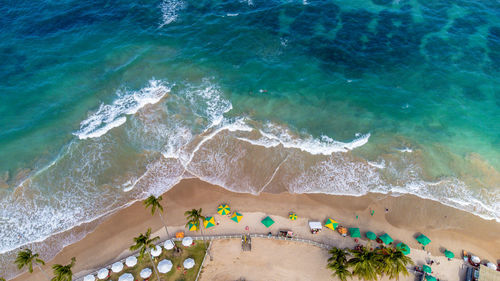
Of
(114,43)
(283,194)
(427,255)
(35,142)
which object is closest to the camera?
(427,255)

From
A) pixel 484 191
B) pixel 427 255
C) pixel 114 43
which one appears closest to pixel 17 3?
pixel 114 43

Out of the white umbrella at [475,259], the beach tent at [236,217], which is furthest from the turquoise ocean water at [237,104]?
the white umbrella at [475,259]

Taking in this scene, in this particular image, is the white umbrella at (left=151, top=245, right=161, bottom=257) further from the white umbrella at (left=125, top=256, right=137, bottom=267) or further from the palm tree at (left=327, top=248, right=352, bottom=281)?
the palm tree at (left=327, top=248, right=352, bottom=281)

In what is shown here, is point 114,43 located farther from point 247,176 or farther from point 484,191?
point 484,191

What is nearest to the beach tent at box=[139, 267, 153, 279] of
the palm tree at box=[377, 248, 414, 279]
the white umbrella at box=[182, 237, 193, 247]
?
the white umbrella at box=[182, 237, 193, 247]

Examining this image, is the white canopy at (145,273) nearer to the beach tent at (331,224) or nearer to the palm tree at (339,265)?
the palm tree at (339,265)

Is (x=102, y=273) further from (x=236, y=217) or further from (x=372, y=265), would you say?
(x=372, y=265)

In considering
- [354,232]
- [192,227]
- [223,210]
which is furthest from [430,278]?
[192,227]
